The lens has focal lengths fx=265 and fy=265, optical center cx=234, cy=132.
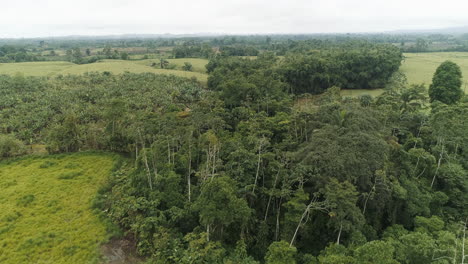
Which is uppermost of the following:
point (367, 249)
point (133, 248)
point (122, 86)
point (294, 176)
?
point (122, 86)

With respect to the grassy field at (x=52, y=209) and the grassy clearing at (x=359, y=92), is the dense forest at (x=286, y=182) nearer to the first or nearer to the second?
the grassy field at (x=52, y=209)

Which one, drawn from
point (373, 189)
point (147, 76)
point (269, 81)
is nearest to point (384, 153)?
point (373, 189)

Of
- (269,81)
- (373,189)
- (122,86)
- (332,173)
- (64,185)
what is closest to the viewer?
(332,173)

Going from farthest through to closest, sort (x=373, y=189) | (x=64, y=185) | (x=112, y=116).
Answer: (x=112, y=116) < (x=64, y=185) < (x=373, y=189)

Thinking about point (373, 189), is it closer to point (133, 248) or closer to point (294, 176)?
point (294, 176)

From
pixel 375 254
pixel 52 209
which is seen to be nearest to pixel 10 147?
pixel 52 209

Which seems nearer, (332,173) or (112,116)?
(332,173)
